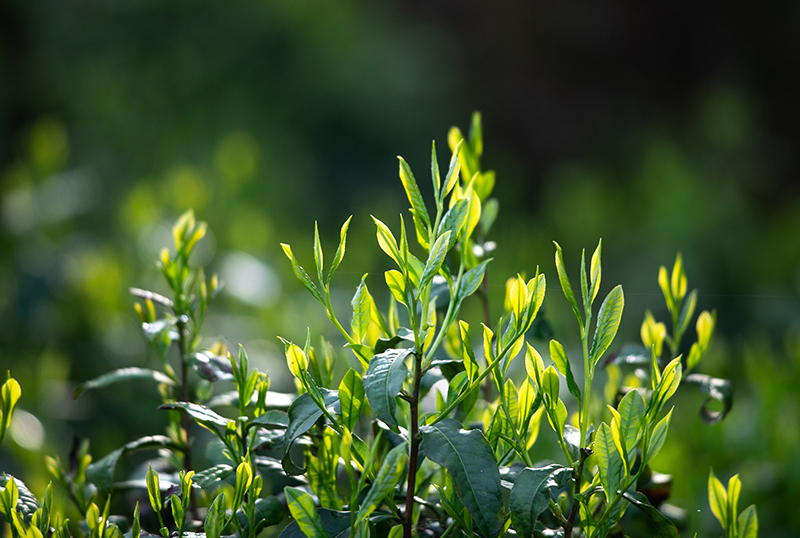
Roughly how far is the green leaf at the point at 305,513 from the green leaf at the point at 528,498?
0.12 metres

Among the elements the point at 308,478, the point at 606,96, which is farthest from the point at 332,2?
the point at 308,478

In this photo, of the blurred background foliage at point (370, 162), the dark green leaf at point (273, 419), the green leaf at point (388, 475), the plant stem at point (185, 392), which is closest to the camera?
the green leaf at point (388, 475)

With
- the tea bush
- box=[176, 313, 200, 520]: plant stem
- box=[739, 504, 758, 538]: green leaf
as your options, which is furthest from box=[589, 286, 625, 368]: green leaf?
box=[176, 313, 200, 520]: plant stem

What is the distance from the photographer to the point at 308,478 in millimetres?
533

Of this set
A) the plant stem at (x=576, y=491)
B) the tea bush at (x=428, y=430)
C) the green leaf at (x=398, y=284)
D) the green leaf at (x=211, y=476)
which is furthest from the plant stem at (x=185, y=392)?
the plant stem at (x=576, y=491)

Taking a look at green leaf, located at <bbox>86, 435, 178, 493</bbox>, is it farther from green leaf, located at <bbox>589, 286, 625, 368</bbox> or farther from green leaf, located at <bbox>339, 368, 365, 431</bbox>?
green leaf, located at <bbox>589, 286, 625, 368</bbox>

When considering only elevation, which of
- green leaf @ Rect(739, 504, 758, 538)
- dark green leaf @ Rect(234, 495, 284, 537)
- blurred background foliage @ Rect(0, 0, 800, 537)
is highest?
dark green leaf @ Rect(234, 495, 284, 537)

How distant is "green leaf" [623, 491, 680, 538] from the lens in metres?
0.45

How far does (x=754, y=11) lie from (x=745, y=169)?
1.25 metres

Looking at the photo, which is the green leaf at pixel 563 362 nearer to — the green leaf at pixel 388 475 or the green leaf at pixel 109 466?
the green leaf at pixel 388 475

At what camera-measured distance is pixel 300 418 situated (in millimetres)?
442

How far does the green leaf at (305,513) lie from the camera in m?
0.42

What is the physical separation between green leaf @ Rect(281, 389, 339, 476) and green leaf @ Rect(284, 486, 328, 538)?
3 centimetres

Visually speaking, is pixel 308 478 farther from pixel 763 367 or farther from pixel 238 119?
pixel 238 119
